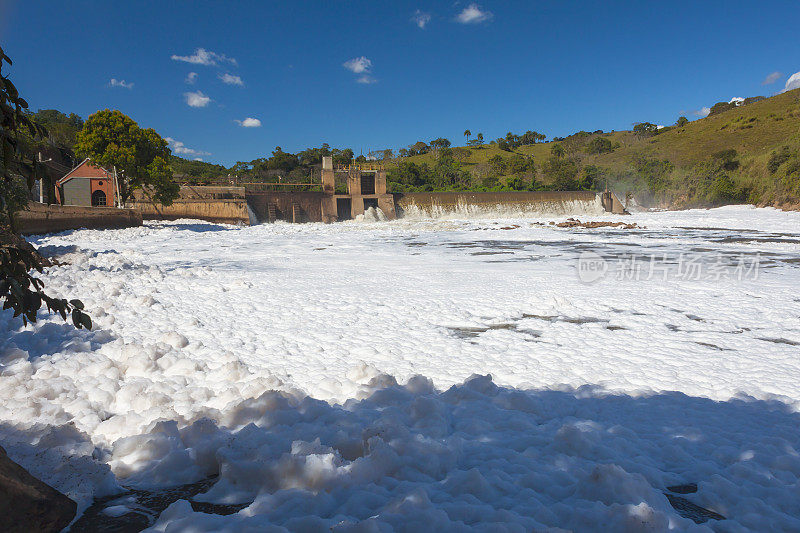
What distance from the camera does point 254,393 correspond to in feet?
9.63

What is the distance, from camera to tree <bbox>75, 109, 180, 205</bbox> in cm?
2167

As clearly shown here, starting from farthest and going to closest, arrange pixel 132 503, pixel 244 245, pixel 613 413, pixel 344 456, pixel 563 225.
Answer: pixel 563 225 → pixel 244 245 → pixel 613 413 → pixel 344 456 → pixel 132 503

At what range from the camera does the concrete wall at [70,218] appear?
1452cm

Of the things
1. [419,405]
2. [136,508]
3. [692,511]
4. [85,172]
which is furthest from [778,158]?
[85,172]

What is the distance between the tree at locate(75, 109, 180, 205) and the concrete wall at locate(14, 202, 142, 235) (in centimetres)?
273

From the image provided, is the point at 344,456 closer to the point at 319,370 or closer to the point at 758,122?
the point at 319,370

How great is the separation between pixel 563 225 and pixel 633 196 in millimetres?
26888

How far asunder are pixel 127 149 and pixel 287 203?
9835 mm

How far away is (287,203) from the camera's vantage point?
2941 centimetres

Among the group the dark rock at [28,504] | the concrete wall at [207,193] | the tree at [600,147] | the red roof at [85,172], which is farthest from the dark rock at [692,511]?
the tree at [600,147]

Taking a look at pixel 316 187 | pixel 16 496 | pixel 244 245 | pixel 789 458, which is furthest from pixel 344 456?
pixel 316 187

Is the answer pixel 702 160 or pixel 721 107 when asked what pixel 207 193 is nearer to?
pixel 702 160

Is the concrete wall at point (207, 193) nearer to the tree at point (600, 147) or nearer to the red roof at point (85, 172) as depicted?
the red roof at point (85, 172)

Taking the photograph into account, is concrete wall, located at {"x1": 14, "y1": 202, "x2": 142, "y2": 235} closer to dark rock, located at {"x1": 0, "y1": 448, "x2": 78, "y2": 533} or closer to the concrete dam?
the concrete dam
